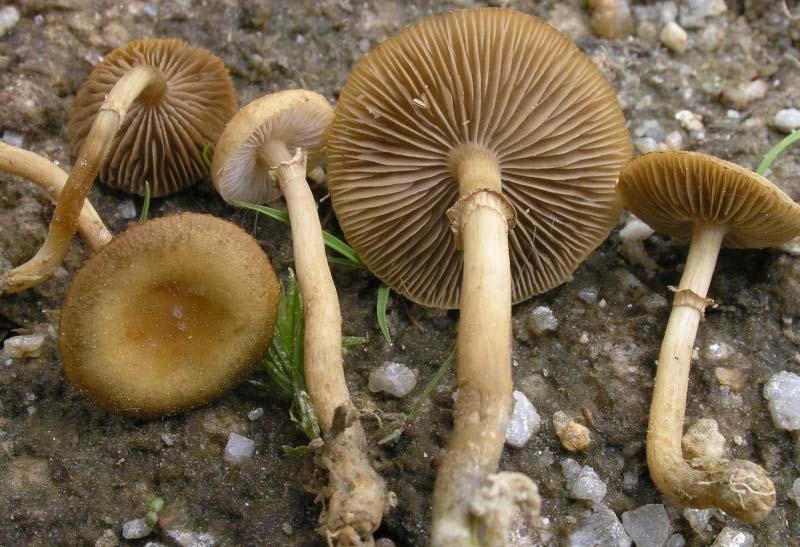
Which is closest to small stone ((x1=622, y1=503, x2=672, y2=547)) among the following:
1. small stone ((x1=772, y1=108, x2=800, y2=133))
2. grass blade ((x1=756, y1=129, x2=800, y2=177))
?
grass blade ((x1=756, y1=129, x2=800, y2=177))

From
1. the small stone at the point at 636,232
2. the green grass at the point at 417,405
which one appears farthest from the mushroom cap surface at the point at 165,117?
the small stone at the point at 636,232

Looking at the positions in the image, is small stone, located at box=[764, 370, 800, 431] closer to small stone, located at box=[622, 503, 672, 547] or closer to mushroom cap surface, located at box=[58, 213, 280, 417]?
small stone, located at box=[622, 503, 672, 547]

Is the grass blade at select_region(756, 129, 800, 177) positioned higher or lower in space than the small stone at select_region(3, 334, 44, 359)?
higher

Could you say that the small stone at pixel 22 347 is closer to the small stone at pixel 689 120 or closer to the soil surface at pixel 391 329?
the soil surface at pixel 391 329

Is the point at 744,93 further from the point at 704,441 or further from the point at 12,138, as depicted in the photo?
the point at 12,138

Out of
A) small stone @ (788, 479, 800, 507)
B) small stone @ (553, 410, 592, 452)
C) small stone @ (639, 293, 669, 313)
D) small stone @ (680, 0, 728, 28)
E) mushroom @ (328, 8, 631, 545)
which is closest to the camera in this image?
mushroom @ (328, 8, 631, 545)

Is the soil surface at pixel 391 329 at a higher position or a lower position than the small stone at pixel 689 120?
lower
